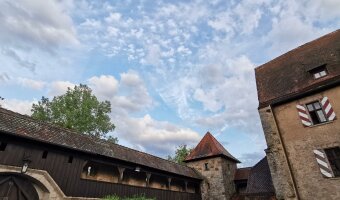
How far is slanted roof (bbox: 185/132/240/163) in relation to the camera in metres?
23.6

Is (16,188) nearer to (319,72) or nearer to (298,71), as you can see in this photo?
(319,72)

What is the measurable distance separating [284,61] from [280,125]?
5.97 metres

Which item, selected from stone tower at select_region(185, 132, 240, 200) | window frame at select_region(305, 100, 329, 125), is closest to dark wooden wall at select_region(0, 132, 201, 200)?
stone tower at select_region(185, 132, 240, 200)

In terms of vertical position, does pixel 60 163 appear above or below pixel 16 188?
above

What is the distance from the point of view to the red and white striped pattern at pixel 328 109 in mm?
11036

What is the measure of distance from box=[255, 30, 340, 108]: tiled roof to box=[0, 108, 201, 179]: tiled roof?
9.87 meters

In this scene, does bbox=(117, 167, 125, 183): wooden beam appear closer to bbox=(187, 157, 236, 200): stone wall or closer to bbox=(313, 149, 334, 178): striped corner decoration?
bbox=(187, 157, 236, 200): stone wall

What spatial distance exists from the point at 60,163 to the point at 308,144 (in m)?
13.0

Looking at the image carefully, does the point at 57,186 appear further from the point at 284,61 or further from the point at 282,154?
the point at 284,61

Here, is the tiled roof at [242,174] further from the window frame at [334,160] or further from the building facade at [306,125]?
the window frame at [334,160]

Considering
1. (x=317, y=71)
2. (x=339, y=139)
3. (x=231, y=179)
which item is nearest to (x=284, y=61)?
(x=317, y=71)

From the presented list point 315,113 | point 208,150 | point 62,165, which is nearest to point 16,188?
point 62,165

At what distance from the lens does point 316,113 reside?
11.8m

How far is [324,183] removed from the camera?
1050 cm
